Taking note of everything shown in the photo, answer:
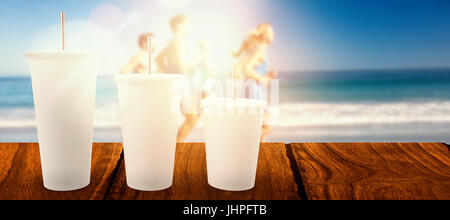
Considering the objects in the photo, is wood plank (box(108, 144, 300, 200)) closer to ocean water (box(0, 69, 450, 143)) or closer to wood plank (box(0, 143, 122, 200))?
wood plank (box(0, 143, 122, 200))

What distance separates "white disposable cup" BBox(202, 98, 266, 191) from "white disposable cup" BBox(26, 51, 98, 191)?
187mm

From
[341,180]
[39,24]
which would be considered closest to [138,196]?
[341,180]

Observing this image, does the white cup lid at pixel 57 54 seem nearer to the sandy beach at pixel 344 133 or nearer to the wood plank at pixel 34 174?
the wood plank at pixel 34 174

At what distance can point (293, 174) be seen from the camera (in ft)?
2.73

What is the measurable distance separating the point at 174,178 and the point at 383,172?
378 mm

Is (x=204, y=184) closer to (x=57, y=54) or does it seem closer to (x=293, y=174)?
(x=293, y=174)

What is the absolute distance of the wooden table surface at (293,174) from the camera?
2.35 feet

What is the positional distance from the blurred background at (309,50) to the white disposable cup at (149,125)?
17.1 feet

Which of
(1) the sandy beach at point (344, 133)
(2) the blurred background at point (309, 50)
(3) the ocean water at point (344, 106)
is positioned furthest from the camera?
(2) the blurred background at point (309, 50)

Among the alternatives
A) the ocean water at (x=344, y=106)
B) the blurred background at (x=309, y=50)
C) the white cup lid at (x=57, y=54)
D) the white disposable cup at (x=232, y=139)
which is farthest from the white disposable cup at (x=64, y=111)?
the blurred background at (x=309, y=50)

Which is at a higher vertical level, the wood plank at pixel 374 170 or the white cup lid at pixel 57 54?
the white cup lid at pixel 57 54

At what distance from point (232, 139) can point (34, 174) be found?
371 millimetres

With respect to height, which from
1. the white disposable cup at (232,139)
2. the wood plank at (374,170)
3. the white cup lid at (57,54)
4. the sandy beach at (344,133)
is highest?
the white cup lid at (57,54)

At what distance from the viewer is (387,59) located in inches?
320
